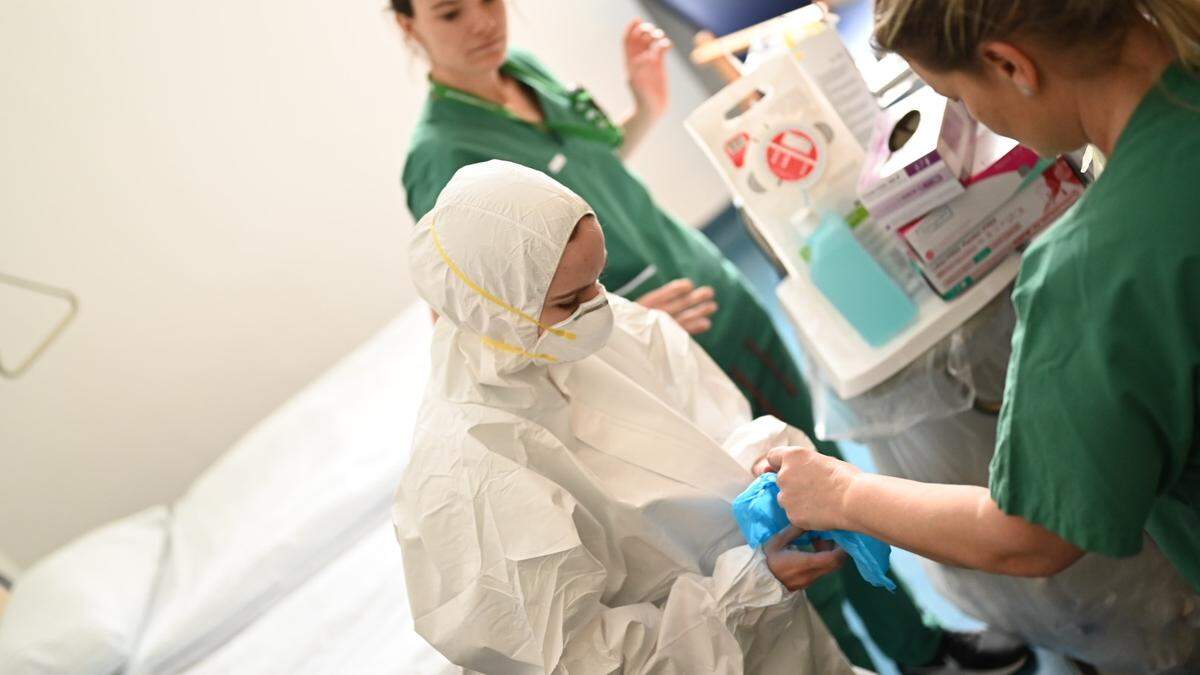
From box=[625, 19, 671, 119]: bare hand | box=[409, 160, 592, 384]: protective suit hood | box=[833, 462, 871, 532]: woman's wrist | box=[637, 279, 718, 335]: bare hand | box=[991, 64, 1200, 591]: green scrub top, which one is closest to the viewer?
box=[991, 64, 1200, 591]: green scrub top

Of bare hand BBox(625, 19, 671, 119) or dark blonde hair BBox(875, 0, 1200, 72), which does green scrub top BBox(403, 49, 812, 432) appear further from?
dark blonde hair BBox(875, 0, 1200, 72)

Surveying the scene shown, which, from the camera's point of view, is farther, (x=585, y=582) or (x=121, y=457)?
(x=121, y=457)

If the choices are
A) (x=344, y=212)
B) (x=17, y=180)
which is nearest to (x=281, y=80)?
(x=344, y=212)

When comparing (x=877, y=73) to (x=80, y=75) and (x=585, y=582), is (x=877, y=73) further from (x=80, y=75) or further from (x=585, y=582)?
(x=80, y=75)

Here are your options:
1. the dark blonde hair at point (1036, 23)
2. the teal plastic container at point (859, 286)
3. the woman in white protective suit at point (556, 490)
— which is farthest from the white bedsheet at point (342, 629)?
the dark blonde hair at point (1036, 23)

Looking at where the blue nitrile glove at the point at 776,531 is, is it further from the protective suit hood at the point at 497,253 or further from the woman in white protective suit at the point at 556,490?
the protective suit hood at the point at 497,253

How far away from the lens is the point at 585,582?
1082 millimetres

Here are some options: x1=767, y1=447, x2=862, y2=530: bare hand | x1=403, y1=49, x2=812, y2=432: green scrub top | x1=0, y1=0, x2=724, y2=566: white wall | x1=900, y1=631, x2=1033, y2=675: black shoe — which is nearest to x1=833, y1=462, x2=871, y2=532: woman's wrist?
x1=767, y1=447, x2=862, y2=530: bare hand

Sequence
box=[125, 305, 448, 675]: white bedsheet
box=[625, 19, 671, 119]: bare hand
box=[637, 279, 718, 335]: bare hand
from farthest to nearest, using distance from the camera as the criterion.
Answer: box=[625, 19, 671, 119]: bare hand
box=[125, 305, 448, 675]: white bedsheet
box=[637, 279, 718, 335]: bare hand

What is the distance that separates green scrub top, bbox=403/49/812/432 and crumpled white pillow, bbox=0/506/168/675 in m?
0.99

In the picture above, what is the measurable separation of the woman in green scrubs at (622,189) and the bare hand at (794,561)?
0.48 metres

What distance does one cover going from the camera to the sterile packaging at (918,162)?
1.24 metres

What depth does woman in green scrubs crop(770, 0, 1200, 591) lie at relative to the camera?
0.72m

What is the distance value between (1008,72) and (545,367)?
627mm
